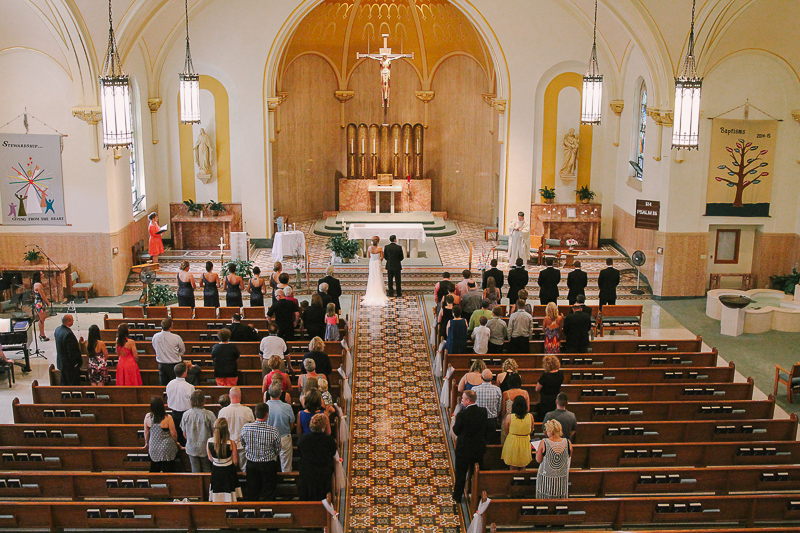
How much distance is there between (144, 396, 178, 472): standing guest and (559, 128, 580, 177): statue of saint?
1561 cm

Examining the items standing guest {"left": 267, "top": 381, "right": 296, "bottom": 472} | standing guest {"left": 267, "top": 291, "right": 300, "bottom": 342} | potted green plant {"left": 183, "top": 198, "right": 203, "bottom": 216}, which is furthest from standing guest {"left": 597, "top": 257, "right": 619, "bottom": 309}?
potted green plant {"left": 183, "top": 198, "right": 203, "bottom": 216}

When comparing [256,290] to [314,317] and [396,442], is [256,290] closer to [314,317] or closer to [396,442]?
[314,317]

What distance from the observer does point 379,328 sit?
1595 cm

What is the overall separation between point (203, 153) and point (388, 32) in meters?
7.19

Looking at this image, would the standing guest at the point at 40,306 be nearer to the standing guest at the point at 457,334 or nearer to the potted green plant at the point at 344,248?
the potted green plant at the point at 344,248

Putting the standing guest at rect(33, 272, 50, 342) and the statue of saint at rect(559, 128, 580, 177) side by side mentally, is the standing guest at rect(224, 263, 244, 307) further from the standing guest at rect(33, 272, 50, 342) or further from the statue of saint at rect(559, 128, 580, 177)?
the statue of saint at rect(559, 128, 580, 177)

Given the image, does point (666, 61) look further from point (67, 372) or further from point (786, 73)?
point (67, 372)

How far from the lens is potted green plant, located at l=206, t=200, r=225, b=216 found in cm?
2180

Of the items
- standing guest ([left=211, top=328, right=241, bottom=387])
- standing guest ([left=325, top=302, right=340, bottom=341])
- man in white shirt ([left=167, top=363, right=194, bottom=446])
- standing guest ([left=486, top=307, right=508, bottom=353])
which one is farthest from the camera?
standing guest ([left=325, top=302, right=340, bottom=341])

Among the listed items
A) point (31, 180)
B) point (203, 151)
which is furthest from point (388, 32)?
point (31, 180)

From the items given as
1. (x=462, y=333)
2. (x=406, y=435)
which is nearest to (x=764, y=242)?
(x=462, y=333)

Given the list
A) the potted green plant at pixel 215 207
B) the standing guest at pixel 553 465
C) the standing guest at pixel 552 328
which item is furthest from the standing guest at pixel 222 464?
the potted green plant at pixel 215 207

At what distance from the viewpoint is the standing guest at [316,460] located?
7.99 m

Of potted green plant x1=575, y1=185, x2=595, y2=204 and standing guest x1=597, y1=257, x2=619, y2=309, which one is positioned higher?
potted green plant x1=575, y1=185, x2=595, y2=204
